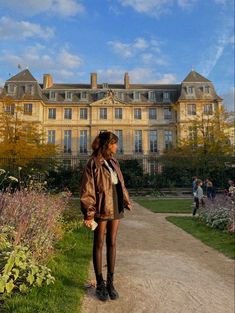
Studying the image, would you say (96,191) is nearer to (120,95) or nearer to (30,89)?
(30,89)

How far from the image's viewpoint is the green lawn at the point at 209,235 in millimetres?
7240

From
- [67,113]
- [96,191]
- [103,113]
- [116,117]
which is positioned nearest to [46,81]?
[67,113]

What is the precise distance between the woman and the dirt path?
33 cm

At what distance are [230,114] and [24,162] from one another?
19033 millimetres

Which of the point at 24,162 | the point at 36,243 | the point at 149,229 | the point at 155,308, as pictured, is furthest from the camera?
the point at 24,162

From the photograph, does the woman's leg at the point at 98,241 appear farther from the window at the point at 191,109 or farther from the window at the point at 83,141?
the window at the point at 83,141

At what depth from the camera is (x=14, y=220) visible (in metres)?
4.54

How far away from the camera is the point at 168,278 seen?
4.77 metres

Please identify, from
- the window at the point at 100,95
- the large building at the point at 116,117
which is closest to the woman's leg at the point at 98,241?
the large building at the point at 116,117

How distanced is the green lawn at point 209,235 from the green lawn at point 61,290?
3.03 meters

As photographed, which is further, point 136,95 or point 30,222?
point 136,95

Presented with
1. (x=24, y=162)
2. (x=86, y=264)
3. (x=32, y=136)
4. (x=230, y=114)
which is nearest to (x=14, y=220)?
(x=86, y=264)

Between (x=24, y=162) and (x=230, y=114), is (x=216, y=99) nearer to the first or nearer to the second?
(x=230, y=114)

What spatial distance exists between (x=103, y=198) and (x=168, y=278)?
1.92 meters
